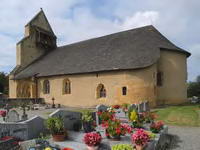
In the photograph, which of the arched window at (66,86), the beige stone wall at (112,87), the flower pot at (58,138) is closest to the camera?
the flower pot at (58,138)

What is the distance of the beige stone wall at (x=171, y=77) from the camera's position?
Result: 23969 millimetres

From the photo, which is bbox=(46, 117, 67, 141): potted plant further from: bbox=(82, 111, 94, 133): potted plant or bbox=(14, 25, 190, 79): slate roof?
bbox=(14, 25, 190, 79): slate roof

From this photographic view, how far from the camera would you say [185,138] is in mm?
10227

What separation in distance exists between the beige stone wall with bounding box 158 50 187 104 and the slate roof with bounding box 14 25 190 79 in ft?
3.22

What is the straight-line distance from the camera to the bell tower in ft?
117

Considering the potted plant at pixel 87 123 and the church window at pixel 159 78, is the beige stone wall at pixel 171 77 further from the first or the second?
the potted plant at pixel 87 123

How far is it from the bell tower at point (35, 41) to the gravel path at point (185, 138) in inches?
1144

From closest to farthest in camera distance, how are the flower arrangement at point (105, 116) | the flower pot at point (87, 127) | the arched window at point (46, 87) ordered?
the flower pot at point (87, 127)
the flower arrangement at point (105, 116)
the arched window at point (46, 87)

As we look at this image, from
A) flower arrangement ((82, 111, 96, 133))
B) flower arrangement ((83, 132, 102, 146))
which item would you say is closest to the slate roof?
flower arrangement ((82, 111, 96, 133))

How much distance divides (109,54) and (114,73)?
11.9 ft

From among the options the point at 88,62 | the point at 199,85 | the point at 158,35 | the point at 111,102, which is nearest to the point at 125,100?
the point at 111,102

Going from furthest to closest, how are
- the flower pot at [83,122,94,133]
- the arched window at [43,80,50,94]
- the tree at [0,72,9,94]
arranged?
the tree at [0,72,9,94]
the arched window at [43,80,50,94]
the flower pot at [83,122,94,133]

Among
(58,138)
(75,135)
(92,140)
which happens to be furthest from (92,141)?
(75,135)

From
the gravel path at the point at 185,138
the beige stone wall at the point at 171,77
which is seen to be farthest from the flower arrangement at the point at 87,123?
the beige stone wall at the point at 171,77
